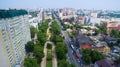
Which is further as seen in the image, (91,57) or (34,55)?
(34,55)

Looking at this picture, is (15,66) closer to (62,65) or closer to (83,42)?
(62,65)

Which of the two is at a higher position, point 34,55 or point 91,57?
point 91,57

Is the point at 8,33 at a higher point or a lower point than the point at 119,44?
higher

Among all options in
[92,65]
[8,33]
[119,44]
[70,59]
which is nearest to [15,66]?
[8,33]

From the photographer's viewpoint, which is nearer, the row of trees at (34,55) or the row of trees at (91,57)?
the row of trees at (34,55)

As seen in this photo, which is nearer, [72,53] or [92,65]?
[92,65]

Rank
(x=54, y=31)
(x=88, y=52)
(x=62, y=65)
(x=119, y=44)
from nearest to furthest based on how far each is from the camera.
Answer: (x=62, y=65)
(x=88, y=52)
(x=119, y=44)
(x=54, y=31)

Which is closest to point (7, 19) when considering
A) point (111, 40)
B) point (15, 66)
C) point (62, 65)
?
point (15, 66)

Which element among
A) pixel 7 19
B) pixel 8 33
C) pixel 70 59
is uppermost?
pixel 7 19

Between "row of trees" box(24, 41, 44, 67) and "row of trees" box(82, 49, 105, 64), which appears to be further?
"row of trees" box(82, 49, 105, 64)

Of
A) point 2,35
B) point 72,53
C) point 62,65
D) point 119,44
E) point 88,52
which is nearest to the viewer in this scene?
point 2,35
